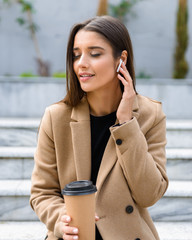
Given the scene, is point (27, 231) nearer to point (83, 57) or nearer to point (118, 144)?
point (118, 144)

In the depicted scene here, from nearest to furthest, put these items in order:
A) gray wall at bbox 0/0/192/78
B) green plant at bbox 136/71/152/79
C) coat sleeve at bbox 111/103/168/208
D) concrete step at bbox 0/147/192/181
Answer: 1. coat sleeve at bbox 111/103/168/208
2. concrete step at bbox 0/147/192/181
3. green plant at bbox 136/71/152/79
4. gray wall at bbox 0/0/192/78

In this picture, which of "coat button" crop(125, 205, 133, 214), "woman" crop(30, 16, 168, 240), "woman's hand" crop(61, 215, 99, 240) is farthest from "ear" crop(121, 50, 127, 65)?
"woman's hand" crop(61, 215, 99, 240)

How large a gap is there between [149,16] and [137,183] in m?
7.50

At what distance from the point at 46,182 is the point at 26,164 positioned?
4.85ft

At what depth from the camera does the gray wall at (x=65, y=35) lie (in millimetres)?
8203

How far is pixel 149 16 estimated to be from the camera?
8383 millimetres

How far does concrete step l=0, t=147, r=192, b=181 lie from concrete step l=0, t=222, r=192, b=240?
1.74ft

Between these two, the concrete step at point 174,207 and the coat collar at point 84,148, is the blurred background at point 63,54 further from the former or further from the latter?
the coat collar at point 84,148

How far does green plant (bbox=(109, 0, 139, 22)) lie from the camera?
8.25 metres

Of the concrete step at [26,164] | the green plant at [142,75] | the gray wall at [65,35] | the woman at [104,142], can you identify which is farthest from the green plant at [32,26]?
the woman at [104,142]

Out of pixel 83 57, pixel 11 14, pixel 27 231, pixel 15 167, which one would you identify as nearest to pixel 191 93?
pixel 15 167

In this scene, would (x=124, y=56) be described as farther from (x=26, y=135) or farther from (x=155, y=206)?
(x=26, y=135)

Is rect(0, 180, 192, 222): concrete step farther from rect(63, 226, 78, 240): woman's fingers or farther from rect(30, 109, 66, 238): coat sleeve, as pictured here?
rect(63, 226, 78, 240): woman's fingers

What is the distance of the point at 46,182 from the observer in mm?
1668
